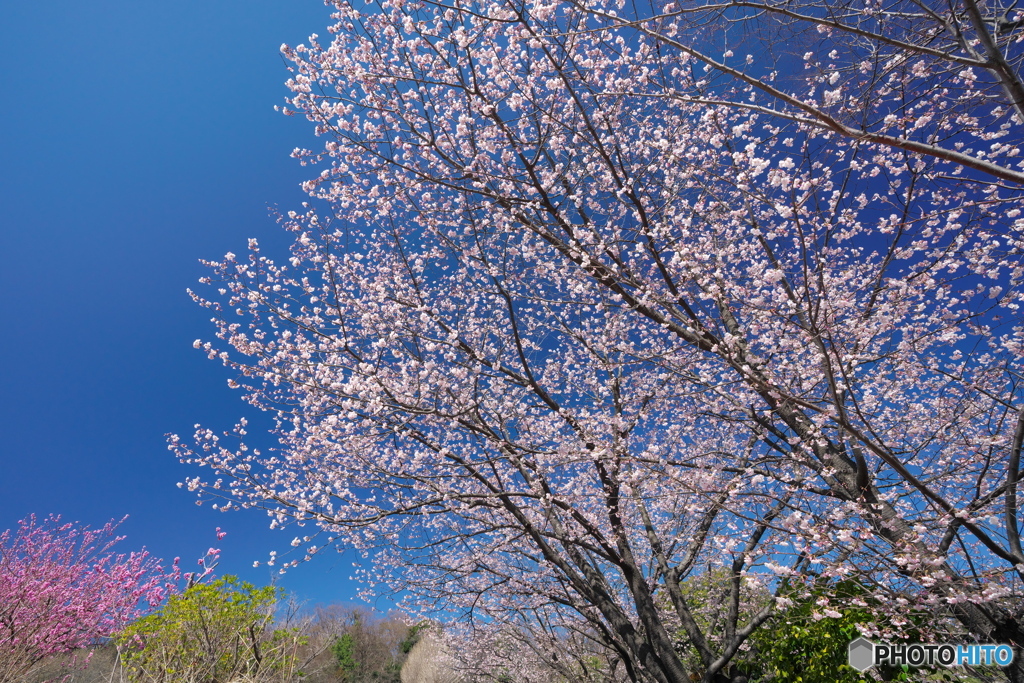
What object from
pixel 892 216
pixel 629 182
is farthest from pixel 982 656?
pixel 629 182

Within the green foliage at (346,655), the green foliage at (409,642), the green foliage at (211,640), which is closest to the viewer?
the green foliage at (211,640)

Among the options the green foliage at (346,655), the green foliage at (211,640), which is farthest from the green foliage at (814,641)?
the green foliage at (346,655)

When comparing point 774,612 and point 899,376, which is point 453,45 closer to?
point 899,376

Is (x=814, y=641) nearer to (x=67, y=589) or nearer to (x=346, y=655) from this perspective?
(x=67, y=589)

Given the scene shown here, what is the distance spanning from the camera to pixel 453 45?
4766 mm

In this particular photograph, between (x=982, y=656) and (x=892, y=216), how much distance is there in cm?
386

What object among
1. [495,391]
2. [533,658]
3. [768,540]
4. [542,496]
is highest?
[495,391]

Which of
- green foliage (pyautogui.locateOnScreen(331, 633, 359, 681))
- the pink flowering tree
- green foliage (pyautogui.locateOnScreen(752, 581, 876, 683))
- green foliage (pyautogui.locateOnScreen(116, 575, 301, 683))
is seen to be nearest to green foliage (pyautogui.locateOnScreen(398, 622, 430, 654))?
green foliage (pyautogui.locateOnScreen(331, 633, 359, 681))

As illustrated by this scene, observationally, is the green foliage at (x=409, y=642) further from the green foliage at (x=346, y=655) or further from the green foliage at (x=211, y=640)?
the green foliage at (x=211, y=640)

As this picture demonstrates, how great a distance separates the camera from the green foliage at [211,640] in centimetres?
489

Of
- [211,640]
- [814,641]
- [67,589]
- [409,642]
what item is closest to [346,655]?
[409,642]

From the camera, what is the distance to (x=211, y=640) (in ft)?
17.0

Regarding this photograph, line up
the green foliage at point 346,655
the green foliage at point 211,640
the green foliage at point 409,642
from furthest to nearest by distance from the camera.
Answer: the green foliage at point 409,642
the green foliage at point 346,655
the green foliage at point 211,640

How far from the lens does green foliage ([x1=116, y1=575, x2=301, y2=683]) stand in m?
4.89
